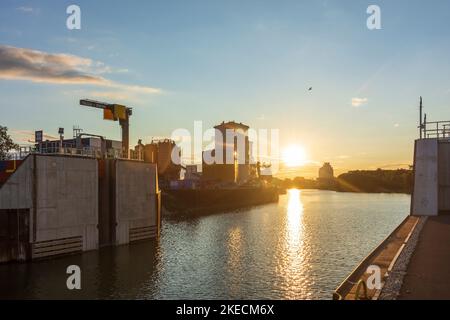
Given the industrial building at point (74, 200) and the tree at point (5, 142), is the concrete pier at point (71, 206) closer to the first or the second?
the industrial building at point (74, 200)

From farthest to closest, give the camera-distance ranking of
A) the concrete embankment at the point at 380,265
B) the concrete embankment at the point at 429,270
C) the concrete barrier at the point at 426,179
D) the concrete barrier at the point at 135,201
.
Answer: the concrete barrier at the point at 135,201, the concrete barrier at the point at 426,179, the concrete embankment at the point at 429,270, the concrete embankment at the point at 380,265

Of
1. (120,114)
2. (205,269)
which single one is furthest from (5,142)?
(205,269)

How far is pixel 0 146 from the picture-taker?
7025 cm

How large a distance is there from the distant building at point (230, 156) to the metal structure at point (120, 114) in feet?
343

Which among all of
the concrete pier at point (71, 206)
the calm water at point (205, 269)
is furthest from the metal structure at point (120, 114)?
the calm water at point (205, 269)

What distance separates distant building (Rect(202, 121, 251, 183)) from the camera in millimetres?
164875

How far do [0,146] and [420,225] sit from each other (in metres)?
65.5

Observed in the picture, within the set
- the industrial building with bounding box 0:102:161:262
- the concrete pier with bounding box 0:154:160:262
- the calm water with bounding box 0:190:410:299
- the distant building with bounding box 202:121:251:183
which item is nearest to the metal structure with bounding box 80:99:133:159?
the industrial building with bounding box 0:102:161:262

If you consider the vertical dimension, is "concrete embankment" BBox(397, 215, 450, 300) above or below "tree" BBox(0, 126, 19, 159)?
below

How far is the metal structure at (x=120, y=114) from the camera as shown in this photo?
165ft

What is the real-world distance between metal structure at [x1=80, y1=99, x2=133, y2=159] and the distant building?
105 meters

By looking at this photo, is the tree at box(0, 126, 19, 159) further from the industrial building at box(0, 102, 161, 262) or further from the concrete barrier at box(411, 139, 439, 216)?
the concrete barrier at box(411, 139, 439, 216)

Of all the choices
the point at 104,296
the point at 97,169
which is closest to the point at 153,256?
the point at 97,169
